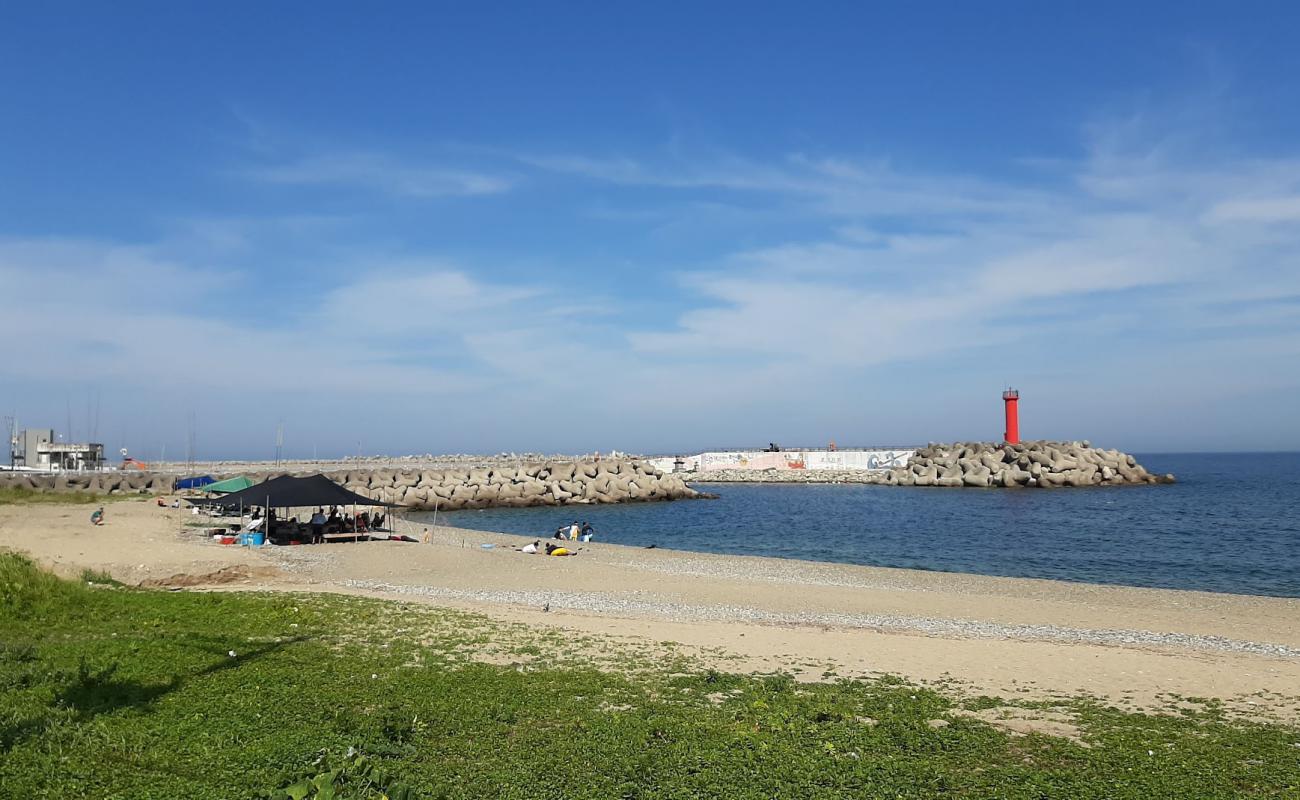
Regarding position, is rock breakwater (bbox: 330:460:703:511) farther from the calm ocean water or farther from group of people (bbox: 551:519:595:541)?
group of people (bbox: 551:519:595:541)

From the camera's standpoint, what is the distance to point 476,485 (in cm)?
5509

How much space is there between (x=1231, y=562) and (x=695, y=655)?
24519 millimetres

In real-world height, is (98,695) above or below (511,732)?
above

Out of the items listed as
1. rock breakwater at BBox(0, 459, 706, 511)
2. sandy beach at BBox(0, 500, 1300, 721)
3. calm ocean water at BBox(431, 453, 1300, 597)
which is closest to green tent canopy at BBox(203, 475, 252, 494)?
sandy beach at BBox(0, 500, 1300, 721)

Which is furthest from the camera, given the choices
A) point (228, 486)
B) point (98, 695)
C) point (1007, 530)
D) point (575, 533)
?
point (1007, 530)

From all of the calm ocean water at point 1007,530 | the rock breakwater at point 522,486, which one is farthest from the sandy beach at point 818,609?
the rock breakwater at point 522,486

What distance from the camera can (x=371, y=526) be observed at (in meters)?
33.6

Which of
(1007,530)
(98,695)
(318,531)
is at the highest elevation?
(98,695)

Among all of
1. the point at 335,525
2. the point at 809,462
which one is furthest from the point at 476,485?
the point at 809,462

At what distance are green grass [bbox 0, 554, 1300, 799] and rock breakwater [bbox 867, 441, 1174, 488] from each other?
208ft

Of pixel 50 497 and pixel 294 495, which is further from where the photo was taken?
pixel 50 497

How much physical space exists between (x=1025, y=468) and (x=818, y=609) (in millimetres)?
57602

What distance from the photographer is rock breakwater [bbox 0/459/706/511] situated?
5225 cm

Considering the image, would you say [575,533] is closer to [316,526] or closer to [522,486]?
[316,526]
